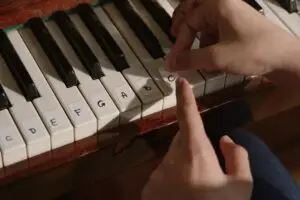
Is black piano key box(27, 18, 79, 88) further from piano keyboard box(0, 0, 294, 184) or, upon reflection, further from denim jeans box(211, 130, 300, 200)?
denim jeans box(211, 130, 300, 200)

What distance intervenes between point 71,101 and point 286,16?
47cm

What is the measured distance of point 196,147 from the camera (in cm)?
103

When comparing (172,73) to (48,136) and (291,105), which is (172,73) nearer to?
(48,136)

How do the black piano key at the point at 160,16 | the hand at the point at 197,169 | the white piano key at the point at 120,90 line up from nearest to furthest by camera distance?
the hand at the point at 197,169, the white piano key at the point at 120,90, the black piano key at the point at 160,16

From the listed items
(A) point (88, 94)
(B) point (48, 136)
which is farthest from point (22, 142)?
(A) point (88, 94)

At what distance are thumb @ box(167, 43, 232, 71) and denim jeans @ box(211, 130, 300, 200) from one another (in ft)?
0.92

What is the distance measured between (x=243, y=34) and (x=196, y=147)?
21 centimetres

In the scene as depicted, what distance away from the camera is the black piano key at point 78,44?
116 cm

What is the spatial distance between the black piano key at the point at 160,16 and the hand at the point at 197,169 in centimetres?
23

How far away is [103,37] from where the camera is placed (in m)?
1.21

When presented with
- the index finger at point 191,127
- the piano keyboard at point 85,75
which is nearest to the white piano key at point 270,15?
the piano keyboard at point 85,75

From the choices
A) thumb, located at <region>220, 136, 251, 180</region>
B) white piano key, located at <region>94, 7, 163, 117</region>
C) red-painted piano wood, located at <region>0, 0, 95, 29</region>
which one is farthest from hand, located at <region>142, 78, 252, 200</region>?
red-painted piano wood, located at <region>0, 0, 95, 29</region>

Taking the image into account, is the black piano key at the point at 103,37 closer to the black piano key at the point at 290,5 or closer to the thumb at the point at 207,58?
the thumb at the point at 207,58

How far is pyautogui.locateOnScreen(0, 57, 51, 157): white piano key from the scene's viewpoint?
1.07 metres
